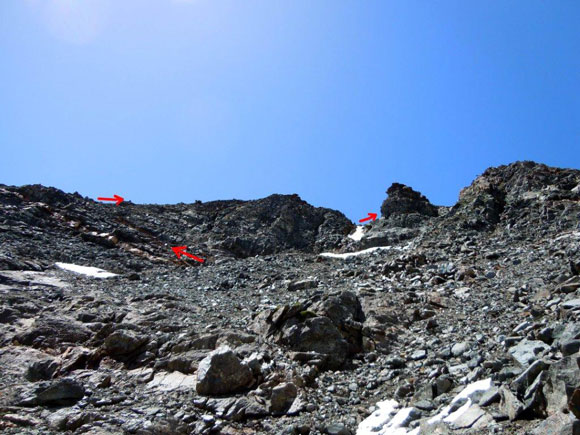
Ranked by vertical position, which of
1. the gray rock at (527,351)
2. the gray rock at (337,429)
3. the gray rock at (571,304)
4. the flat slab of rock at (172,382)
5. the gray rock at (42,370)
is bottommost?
the gray rock at (337,429)

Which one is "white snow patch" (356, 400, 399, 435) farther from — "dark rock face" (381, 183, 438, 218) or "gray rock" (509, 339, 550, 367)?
"dark rock face" (381, 183, 438, 218)

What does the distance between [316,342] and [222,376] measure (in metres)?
3.25

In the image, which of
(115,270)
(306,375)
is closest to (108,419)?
(306,375)

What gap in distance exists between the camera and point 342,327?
1332 centimetres

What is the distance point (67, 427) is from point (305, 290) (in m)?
13.4

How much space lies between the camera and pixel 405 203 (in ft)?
147

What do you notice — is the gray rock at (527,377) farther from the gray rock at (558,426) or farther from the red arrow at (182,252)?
the red arrow at (182,252)

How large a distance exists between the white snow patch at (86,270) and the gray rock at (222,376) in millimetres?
19580

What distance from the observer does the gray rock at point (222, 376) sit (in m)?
10.5

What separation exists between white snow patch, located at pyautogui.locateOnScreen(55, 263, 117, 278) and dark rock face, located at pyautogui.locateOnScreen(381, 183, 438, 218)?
2895 cm

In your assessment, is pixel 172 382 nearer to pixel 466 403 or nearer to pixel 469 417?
pixel 466 403

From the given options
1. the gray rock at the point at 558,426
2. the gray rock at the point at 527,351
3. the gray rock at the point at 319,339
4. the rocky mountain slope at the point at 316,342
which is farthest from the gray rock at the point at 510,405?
the gray rock at the point at 319,339

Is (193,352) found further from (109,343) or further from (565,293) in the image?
(565,293)

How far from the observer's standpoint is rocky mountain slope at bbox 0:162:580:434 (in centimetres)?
831
